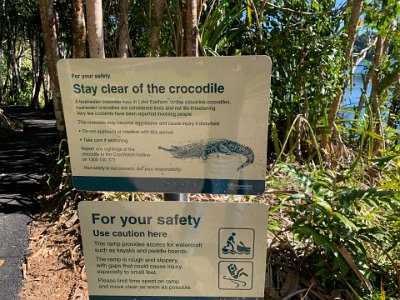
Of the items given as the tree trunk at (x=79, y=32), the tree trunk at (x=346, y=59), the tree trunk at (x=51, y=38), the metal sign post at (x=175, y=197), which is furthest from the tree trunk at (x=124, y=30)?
the metal sign post at (x=175, y=197)

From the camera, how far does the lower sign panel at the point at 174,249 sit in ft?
5.87

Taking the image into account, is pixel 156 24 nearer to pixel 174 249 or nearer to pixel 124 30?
pixel 124 30

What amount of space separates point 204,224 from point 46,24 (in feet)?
17.5

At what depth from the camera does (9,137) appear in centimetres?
887

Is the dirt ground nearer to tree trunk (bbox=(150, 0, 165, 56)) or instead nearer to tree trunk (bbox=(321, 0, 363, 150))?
tree trunk (bbox=(150, 0, 165, 56))

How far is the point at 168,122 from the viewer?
1673 millimetres

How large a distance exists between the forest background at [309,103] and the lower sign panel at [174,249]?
0.79 metres

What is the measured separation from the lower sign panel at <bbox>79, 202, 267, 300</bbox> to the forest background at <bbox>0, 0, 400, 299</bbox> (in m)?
0.79

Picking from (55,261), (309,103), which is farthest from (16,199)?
(309,103)

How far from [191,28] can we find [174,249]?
2.40 metres

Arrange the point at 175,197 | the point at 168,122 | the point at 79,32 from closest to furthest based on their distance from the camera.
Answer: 1. the point at 168,122
2. the point at 175,197
3. the point at 79,32

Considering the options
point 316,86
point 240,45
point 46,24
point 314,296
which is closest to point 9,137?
point 46,24

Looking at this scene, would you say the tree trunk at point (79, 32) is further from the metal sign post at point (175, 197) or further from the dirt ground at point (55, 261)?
the metal sign post at point (175, 197)

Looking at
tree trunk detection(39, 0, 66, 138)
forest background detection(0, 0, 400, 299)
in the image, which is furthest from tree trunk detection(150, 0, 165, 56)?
tree trunk detection(39, 0, 66, 138)
